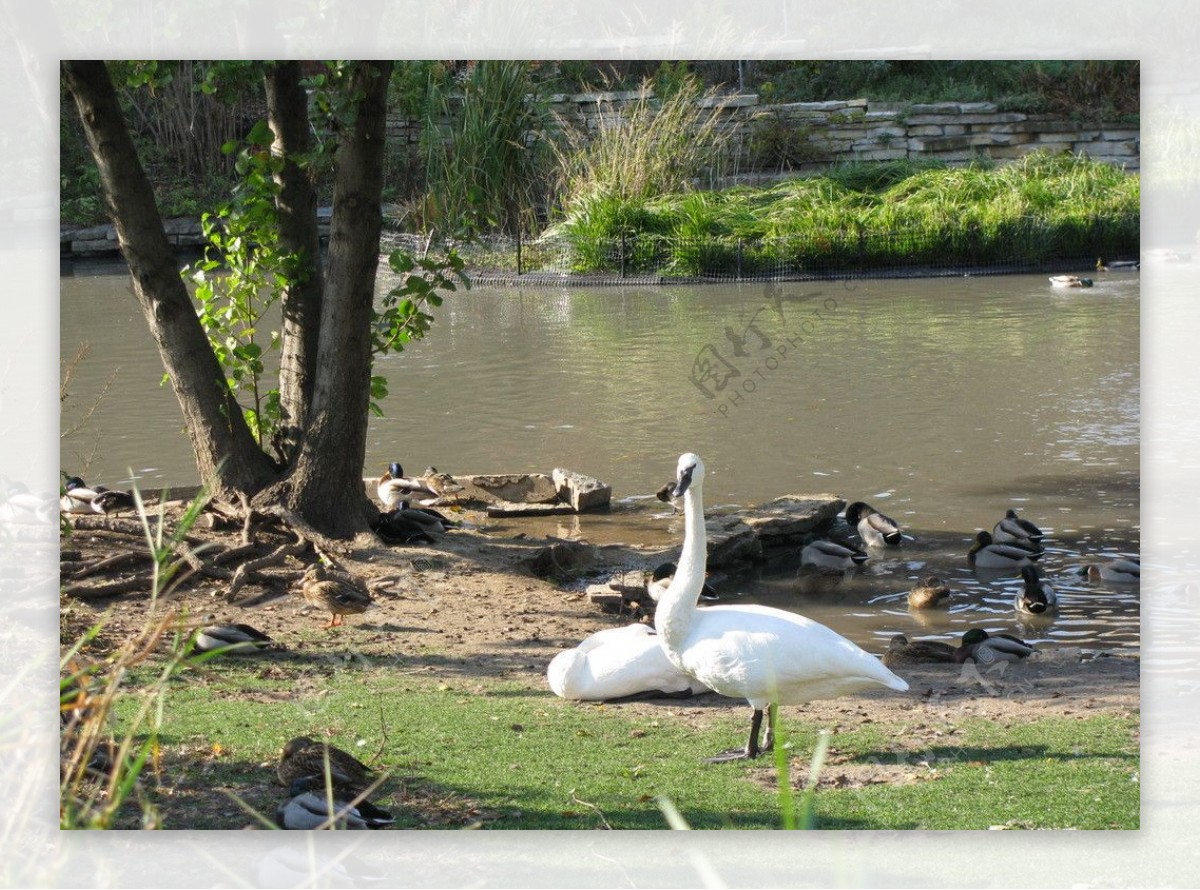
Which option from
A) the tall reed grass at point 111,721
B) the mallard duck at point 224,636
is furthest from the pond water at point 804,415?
the tall reed grass at point 111,721

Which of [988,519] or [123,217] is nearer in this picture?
[123,217]

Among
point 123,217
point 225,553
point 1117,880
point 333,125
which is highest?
point 333,125

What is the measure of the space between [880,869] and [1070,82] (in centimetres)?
2075

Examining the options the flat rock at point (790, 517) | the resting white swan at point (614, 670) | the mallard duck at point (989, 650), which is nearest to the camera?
the resting white swan at point (614, 670)

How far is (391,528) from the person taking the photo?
25.2 feet

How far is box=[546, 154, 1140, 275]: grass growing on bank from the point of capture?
18594 mm

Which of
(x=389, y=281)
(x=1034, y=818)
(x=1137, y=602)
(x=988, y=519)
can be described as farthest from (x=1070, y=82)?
(x=1034, y=818)

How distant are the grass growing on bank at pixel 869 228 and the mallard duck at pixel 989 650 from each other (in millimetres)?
12675

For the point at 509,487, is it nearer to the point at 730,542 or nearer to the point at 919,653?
the point at 730,542

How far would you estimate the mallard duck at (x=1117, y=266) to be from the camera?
1842 cm

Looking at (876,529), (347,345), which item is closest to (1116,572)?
(876,529)

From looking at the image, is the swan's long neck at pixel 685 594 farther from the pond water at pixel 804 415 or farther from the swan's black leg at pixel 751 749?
the pond water at pixel 804 415

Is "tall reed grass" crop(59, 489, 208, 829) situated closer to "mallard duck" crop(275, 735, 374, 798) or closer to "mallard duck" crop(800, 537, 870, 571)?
"mallard duck" crop(275, 735, 374, 798)

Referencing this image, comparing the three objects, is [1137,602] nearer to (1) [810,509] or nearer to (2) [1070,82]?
(1) [810,509]
